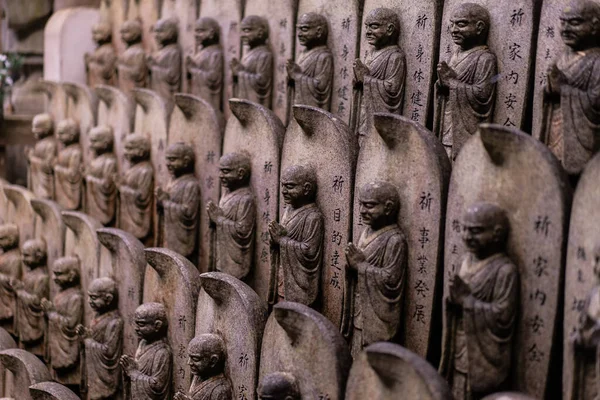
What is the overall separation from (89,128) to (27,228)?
0.84 meters

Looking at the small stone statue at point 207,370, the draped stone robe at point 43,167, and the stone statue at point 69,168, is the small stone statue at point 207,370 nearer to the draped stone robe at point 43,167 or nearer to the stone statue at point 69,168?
the stone statue at point 69,168

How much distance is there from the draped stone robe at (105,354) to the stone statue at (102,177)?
1.09 meters

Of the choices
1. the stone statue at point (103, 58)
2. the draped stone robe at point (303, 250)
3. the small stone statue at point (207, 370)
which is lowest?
the small stone statue at point (207, 370)

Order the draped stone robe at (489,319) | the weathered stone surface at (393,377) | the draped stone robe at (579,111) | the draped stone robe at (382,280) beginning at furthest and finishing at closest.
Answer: the draped stone robe at (382,280) → the draped stone robe at (579,111) → the draped stone robe at (489,319) → the weathered stone surface at (393,377)

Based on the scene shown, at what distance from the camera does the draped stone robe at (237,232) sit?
4910 millimetres

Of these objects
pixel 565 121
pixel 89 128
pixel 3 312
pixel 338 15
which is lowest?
pixel 3 312

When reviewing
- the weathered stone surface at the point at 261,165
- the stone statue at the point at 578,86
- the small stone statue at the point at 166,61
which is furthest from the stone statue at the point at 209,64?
the stone statue at the point at 578,86

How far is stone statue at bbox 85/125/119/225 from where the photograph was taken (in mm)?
6293

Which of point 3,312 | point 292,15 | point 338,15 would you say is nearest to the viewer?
point 338,15

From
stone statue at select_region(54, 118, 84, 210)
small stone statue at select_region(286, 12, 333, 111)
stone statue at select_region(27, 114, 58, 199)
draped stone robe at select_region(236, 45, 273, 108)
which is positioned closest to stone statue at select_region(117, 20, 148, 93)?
stone statue at select_region(54, 118, 84, 210)

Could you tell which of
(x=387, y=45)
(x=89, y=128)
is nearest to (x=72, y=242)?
(x=89, y=128)

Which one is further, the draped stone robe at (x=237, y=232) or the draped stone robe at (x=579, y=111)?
the draped stone robe at (x=237, y=232)

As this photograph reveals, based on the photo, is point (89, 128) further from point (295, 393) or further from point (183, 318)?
point (295, 393)

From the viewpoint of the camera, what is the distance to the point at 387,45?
4641 mm
